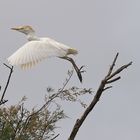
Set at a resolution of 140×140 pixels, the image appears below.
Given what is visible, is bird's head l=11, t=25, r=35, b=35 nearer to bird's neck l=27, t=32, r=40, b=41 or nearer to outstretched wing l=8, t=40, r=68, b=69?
bird's neck l=27, t=32, r=40, b=41

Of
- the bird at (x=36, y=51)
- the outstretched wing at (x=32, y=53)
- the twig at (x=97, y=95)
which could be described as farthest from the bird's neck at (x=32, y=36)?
the twig at (x=97, y=95)

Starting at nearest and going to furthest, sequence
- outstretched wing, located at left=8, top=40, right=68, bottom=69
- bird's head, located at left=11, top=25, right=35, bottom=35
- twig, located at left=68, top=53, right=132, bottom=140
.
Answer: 1. twig, located at left=68, top=53, right=132, bottom=140
2. outstretched wing, located at left=8, top=40, right=68, bottom=69
3. bird's head, located at left=11, top=25, right=35, bottom=35

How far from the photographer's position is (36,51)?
718cm

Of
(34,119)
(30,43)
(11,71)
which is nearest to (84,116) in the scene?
(11,71)

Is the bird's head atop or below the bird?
atop

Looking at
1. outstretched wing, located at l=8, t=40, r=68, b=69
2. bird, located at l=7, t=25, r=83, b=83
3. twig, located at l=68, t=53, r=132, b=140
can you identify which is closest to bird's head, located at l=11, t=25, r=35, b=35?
bird, located at l=7, t=25, r=83, b=83

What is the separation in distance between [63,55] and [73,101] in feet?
3.48

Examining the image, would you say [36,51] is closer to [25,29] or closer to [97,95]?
[25,29]

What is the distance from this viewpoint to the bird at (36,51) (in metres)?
6.73

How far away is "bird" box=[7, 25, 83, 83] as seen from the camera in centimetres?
673

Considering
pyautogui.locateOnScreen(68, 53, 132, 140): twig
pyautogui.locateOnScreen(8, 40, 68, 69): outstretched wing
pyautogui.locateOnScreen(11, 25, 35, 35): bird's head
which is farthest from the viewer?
pyautogui.locateOnScreen(11, 25, 35, 35): bird's head

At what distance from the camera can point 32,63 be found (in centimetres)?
677

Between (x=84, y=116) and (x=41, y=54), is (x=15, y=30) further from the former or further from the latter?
(x=84, y=116)

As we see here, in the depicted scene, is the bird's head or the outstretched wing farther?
the bird's head
